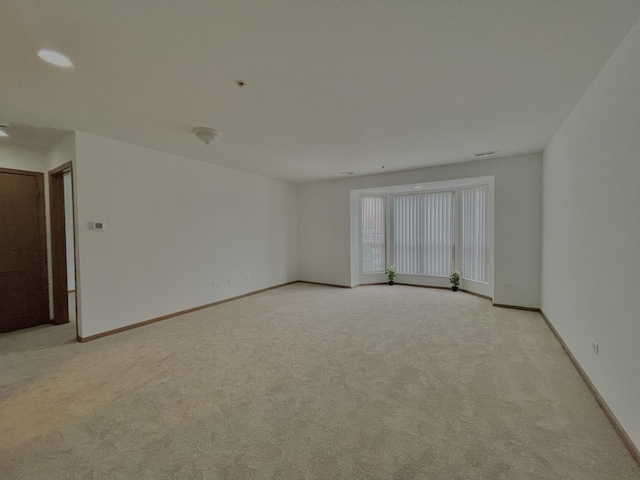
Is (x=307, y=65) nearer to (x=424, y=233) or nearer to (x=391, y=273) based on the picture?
(x=424, y=233)

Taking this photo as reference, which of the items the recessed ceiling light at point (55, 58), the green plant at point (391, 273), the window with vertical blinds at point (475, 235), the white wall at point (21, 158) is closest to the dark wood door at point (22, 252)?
the white wall at point (21, 158)

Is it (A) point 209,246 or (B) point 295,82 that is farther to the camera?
(A) point 209,246

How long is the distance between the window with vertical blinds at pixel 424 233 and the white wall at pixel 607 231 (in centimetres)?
317

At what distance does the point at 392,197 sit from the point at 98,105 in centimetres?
589

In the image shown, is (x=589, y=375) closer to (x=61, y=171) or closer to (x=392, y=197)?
(x=392, y=197)

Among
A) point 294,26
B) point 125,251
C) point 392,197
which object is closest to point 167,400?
point 125,251

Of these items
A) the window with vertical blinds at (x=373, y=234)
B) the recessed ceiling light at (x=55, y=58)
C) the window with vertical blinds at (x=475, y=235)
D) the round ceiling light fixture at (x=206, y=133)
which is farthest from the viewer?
the window with vertical blinds at (x=373, y=234)

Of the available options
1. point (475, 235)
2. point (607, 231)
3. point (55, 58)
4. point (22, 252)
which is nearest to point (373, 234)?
point (475, 235)

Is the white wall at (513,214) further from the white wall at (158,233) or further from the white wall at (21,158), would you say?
the white wall at (21,158)

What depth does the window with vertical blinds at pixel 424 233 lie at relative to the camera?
635cm

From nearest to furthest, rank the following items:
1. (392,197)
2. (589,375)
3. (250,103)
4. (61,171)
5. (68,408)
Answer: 1. (68,408)
2. (589,375)
3. (250,103)
4. (61,171)
5. (392,197)

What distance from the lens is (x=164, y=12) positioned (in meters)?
1.51

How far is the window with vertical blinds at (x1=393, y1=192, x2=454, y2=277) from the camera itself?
6.35 metres

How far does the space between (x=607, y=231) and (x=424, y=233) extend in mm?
4648
